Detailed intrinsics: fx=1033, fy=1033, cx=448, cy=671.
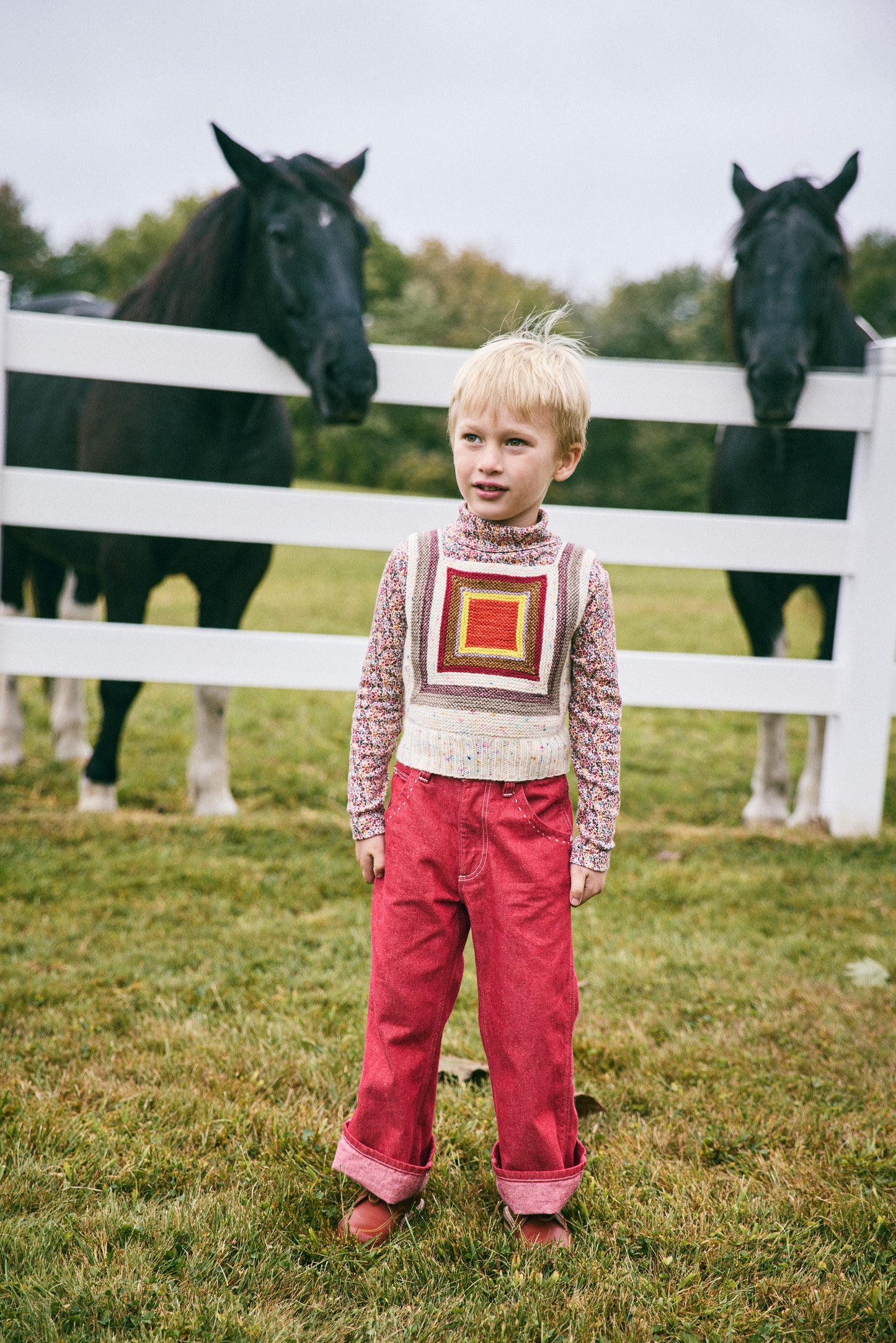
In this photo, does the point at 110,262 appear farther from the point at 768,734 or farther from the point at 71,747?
the point at 768,734

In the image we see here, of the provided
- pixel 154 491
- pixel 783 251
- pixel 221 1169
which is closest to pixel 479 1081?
pixel 221 1169

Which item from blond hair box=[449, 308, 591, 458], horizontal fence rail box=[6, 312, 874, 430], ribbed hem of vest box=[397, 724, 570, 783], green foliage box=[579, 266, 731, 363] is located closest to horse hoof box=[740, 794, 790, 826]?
horizontal fence rail box=[6, 312, 874, 430]

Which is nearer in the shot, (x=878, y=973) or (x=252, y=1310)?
(x=252, y=1310)

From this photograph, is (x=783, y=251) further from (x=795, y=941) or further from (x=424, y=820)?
(x=424, y=820)

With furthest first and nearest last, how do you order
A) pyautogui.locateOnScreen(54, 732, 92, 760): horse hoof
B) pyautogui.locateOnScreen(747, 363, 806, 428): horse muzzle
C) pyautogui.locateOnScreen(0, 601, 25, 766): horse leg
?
pyautogui.locateOnScreen(54, 732, 92, 760): horse hoof < pyautogui.locateOnScreen(0, 601, 25, 766): horse leg < pyautogui.locateOnScreen(747, 363, 806, 428): horse muzzle

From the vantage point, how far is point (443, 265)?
46.2 m

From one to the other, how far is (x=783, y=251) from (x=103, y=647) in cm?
310

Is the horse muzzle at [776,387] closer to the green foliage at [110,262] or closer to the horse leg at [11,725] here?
the horse leg at [11,725]

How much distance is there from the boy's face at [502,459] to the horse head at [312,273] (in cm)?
195

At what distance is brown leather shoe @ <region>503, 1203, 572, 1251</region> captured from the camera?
6.11 feet

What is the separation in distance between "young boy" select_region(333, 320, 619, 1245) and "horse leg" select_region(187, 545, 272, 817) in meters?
2.68

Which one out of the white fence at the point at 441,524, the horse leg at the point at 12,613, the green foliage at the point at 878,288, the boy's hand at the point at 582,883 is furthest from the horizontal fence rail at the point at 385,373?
the green foliage at the point at 878,288

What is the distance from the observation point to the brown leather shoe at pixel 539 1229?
6.11 feet

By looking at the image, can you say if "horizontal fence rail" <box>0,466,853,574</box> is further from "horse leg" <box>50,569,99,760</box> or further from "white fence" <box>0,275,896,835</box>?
"horse leg" <box>50,569,99,760</box>
